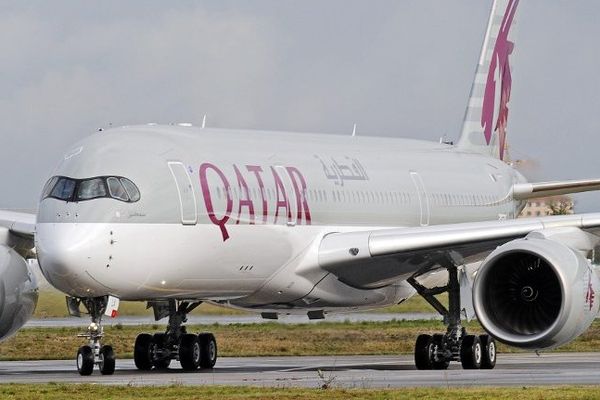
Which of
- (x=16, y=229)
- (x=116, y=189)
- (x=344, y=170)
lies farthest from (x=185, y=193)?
(x=344, y=170)

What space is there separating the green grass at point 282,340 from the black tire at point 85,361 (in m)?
10.5

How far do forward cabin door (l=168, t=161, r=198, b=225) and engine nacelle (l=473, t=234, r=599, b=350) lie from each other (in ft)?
15.5

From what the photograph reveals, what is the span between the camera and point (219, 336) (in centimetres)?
4416

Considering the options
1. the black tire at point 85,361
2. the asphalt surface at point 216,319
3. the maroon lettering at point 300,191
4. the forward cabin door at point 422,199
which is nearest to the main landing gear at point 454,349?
the maroon lettering at point 300,191

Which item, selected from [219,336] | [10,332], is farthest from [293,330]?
[10,332]

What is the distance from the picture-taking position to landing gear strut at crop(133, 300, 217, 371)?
3047 cm

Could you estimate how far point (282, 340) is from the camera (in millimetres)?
41406

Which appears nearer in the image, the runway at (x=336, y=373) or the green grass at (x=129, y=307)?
the runway at (x=336, y=373)

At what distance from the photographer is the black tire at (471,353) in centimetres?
3066

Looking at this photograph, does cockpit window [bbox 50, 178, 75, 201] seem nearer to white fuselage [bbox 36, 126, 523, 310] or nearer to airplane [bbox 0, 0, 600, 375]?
airplane [bbox 0, 0, 600, 375]

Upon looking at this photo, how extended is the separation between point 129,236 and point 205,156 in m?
3.09

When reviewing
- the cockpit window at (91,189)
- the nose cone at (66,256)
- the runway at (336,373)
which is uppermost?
the cockpit window at (91,189)

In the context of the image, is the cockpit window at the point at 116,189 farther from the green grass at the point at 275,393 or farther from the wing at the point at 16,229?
the wing at the point at 16,229

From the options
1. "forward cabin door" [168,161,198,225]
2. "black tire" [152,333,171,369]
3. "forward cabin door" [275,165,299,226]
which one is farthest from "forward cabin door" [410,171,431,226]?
"forward cabin door" [168,161,198,225]
